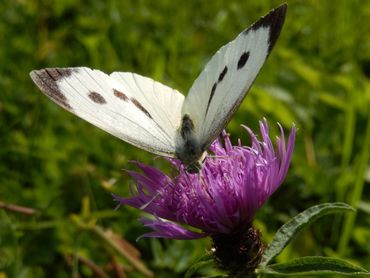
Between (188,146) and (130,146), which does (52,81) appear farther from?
(130,146)

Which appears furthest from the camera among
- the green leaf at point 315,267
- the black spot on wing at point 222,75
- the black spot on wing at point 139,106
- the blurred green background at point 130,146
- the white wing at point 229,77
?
the blurred green background at point 130,146

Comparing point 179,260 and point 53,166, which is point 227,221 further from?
point 53,166

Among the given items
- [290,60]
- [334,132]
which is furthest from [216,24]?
[334,132]

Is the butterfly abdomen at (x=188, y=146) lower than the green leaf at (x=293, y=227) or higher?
higher

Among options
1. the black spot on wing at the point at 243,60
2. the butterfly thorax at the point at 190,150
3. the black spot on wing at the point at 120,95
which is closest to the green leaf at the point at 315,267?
the butterfly thorax at the point at 190,150

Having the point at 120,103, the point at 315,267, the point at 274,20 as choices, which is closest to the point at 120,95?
the point at 120,103

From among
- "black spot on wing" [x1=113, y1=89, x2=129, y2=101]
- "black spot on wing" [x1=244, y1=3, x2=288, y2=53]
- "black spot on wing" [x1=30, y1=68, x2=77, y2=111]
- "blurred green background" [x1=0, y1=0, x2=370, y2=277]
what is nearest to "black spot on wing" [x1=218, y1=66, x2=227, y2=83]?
"black spot on wing" [x1=244, y1=3, x2=288, y2=53]

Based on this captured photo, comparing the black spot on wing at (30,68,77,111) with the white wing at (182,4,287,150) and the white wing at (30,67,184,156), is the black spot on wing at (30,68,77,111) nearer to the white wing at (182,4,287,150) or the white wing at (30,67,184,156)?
the white wing at (30,67,184,156)

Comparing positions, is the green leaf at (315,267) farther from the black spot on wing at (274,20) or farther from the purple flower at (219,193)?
the black spot on wing at (274,20)
